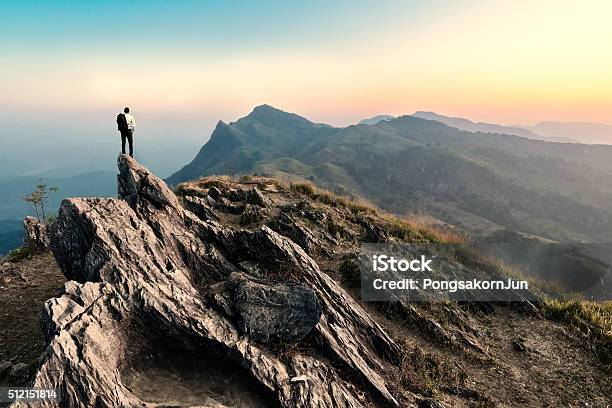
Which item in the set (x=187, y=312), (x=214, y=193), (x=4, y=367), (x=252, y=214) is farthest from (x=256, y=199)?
(x=4, y=367)

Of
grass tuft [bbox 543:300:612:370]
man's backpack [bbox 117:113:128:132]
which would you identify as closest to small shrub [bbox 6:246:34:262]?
man's backpack [bbox 117:113:128:132]

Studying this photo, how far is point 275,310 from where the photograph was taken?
39.2 feet

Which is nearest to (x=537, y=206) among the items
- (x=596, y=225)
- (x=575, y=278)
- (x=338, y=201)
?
(x=596, y=225)

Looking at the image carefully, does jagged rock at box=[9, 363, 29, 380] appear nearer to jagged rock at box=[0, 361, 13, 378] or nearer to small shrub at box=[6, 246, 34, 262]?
jagged rock at box=[0, 361, 13, 378]

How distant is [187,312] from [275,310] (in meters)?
2.96

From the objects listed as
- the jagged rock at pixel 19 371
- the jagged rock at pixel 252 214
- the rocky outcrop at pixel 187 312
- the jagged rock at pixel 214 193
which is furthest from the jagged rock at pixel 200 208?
the jagged rock at pixel 19 371

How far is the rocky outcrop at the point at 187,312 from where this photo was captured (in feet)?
30.2

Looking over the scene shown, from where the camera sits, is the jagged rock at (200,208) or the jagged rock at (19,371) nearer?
the jagged rock at (19,371)

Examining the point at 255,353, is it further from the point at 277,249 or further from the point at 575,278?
the point at 575,278

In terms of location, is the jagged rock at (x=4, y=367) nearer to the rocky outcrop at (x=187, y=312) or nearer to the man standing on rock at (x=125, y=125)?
the rocky outcrop at (x=187, y=312)

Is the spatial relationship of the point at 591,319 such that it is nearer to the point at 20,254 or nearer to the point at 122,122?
the point at 122,122

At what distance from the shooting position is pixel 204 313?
37.6 feet

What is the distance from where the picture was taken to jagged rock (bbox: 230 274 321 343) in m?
11.5

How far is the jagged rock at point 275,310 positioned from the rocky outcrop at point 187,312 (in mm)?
36
